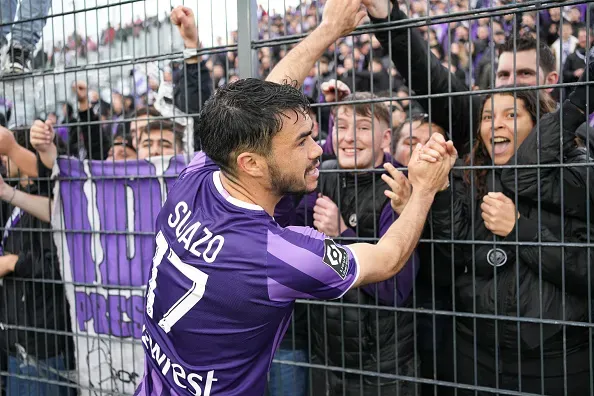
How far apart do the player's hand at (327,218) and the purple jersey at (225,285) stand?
627 mm

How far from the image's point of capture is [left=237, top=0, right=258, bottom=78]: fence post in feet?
9.59

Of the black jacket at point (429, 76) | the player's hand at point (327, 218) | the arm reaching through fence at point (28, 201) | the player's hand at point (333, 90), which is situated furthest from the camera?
the arm reaching through fence at point (28, 201)

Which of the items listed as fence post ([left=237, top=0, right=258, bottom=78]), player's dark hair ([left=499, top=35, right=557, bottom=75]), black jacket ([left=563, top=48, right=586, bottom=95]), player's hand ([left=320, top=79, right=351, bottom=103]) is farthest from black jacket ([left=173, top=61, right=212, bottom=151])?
black jacket ([left=563, top=48, right=586, bottom=95])

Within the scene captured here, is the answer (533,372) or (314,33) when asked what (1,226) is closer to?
(314,33)

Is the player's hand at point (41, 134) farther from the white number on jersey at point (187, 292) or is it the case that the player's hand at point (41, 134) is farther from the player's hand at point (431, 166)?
the player's hand at point (431, 166)

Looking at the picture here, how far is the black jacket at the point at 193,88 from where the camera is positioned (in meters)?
3.11

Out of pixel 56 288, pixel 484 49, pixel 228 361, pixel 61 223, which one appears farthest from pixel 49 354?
pixel 484 49

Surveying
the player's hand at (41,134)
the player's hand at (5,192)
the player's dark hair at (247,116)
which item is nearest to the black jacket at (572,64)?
the player's dark hair at (247,116)

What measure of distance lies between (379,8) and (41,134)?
6.13 feet

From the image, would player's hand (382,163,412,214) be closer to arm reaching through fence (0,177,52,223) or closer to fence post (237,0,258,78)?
fence post (237,0,258,78)

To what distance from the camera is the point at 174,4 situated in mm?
3129

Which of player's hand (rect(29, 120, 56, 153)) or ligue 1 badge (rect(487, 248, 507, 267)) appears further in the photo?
player's hand (rect(29, 120, 56, 153))

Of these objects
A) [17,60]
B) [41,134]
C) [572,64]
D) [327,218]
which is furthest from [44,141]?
[572,64]

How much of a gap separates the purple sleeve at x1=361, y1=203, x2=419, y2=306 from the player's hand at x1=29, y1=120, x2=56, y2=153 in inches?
70.9
